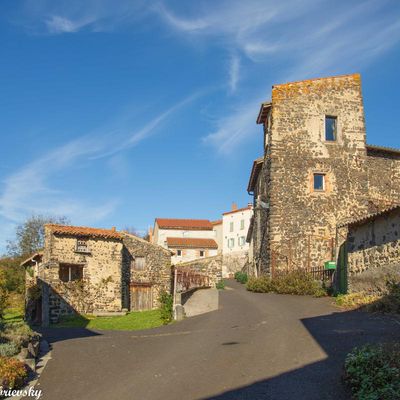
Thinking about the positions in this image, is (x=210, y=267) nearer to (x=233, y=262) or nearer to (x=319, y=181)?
(x=319, y=181)

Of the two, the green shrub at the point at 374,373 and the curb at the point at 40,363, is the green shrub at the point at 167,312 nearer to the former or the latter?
the curb at the point at 40,363

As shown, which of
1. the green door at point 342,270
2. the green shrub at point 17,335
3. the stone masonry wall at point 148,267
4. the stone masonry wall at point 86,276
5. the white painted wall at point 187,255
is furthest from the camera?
the white painted wall at point 187,255

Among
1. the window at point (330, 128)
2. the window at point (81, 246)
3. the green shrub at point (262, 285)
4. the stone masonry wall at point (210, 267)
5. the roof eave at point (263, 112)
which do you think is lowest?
the green shrub at point (262, 285)

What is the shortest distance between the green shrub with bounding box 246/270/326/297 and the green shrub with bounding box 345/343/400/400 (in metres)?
14.1

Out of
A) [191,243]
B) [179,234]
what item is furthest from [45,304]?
[179,234]

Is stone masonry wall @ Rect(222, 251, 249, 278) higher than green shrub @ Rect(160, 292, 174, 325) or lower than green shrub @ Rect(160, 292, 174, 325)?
higher

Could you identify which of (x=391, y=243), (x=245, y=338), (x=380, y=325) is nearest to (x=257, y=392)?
(x=245, y=338)

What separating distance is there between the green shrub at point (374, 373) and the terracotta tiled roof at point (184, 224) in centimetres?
5277

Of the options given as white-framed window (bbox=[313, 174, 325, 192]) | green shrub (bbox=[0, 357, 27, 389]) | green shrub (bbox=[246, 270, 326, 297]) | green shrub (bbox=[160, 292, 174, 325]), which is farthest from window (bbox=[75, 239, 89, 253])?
green shrub (bbox=[0, 357, 27, 389])

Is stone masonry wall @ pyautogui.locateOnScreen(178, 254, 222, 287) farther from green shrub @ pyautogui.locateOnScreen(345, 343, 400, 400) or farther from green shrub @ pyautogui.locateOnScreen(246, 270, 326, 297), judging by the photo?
green shrub @ pyautogui.locateOnScreen(345, 343, 400, 400)

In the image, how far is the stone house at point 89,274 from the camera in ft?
88.1

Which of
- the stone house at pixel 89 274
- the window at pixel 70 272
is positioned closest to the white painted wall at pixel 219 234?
the stone house at pixel 89 274

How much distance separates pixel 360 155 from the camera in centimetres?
2784

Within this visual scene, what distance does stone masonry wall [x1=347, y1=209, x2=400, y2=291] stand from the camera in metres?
16.6
